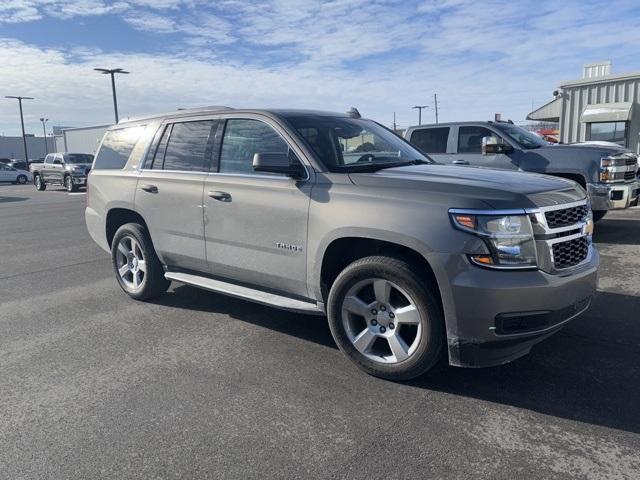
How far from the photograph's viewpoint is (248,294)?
440cm

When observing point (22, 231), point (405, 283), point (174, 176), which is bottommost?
point (22, 231)

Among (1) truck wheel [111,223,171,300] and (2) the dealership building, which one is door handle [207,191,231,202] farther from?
(2) the dealership building

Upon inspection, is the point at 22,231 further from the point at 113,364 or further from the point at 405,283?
the point at 405,283

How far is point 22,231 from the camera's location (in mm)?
11570

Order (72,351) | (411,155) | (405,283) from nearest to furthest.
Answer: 1. (405,283)
2. (72,351)
3. (411,155)

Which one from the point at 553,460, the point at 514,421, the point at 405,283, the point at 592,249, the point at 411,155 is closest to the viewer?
the point at 553,460

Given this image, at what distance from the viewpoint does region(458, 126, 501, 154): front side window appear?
31.0 feet

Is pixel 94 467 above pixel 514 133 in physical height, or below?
below

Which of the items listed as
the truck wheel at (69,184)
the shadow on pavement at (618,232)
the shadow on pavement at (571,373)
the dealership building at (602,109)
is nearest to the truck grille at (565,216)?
the shadow on pavement at (571,373)

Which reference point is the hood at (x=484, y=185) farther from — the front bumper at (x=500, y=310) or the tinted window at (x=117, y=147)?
the tinted window at (x=117, y=147)

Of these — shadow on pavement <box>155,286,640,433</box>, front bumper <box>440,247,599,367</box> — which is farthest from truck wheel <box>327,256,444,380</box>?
shadow on pavement <box>155,286,640,433</box>

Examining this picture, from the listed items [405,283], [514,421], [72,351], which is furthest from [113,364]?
[514,421]

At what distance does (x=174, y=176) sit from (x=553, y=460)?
3.84 m

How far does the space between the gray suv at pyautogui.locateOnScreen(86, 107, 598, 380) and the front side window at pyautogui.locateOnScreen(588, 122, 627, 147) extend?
1574 centimetres
